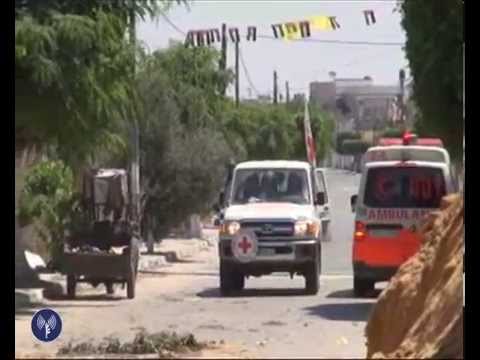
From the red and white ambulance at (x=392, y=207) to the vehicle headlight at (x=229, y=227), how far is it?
2.79 meters

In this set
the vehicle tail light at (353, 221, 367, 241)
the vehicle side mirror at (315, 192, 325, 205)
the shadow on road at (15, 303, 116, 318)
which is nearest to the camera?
the shadow on road at (15, 303, 116, 318)

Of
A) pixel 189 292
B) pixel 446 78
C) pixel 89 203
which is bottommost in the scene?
pixel 189 292

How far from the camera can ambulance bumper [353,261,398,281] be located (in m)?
18.3

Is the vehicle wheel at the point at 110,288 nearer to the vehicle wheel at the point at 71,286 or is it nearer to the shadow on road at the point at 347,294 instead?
the vehicle wheel at the point at 71,286

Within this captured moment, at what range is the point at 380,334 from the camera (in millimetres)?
12203

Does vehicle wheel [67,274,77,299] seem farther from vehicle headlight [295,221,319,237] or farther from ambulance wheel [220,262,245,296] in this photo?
vehicle headlight [295,221,319,237]

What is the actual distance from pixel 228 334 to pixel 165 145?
16.4m

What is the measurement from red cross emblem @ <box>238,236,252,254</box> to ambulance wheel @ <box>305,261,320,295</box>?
3.62 feet

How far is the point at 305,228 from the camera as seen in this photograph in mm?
21109

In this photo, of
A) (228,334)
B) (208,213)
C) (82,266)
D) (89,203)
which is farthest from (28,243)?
(228,334)

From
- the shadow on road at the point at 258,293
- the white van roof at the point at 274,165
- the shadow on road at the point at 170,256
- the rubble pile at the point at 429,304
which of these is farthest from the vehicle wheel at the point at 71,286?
the shadow on road at the point at 170,256

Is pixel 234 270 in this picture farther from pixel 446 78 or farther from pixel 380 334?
pixel 380 334

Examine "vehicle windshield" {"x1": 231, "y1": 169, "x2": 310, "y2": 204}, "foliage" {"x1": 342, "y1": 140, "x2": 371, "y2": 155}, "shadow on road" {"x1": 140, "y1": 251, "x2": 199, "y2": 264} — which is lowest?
"shadow on road" {"x1": 140, "y1": 251, "x2": 199, "y2": 264}

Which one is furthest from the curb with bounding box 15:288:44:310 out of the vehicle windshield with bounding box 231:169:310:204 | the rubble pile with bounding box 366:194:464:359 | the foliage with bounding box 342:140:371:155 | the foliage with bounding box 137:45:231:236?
the foliage with bounding box 342:140:371:155
